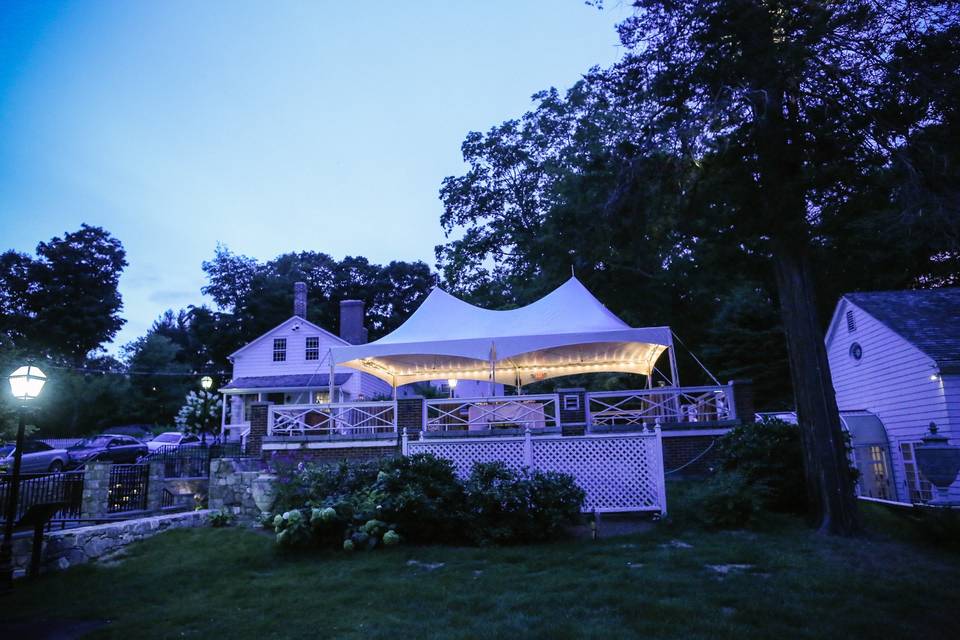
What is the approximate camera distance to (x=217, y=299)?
45.4 metres

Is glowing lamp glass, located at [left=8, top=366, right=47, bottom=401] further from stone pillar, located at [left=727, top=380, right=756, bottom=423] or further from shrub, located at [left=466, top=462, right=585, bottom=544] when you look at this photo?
stone pillar, located at [left=727, top=380, right=756, bottom=423]

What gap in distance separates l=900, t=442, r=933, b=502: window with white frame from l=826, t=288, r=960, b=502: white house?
0.05 ft

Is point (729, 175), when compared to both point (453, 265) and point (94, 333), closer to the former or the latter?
point (453, 265)

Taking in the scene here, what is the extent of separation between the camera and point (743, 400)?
11.2 m

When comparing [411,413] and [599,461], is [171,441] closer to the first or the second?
[411,413]

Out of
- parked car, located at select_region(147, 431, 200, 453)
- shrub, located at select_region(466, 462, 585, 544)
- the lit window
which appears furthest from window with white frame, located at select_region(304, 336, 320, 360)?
shrub, located at select_region(466, 462, 585, 544)

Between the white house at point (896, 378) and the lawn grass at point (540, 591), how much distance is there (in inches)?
229

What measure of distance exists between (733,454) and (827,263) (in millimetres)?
3596

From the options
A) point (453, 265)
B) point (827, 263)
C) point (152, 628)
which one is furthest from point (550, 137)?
point (152, 628)

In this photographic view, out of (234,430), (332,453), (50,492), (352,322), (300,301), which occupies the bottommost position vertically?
(50,492)

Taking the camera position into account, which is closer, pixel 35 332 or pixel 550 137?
pixel 550 137

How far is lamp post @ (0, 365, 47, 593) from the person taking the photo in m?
6.01

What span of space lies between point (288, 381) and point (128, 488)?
48.1 ft

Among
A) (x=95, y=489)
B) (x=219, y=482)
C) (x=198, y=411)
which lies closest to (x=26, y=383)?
(x=219, y=482)
